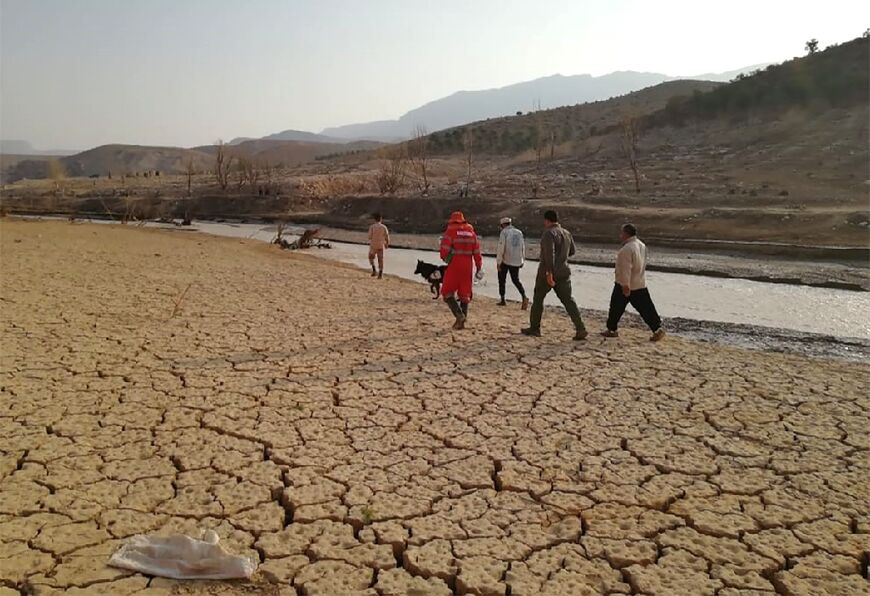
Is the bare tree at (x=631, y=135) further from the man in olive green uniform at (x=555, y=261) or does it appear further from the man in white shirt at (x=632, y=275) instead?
the man in olive green uniform at (x=555, y=261)

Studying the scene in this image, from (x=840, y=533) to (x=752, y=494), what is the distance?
48 centimetres

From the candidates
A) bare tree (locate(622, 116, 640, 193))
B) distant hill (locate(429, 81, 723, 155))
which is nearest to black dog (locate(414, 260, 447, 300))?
bare tree (locate(622, 116, 640, 193))

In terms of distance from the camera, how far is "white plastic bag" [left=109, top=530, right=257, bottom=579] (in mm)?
2795

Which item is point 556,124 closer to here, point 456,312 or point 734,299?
point 734,299

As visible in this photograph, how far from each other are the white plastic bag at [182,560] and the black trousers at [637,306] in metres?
5.44

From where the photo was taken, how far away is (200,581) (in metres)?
2.78

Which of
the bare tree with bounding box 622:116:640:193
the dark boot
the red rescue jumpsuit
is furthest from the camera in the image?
the bare tree with bounding box 622:116:640:193

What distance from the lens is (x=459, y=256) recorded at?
7.12 meters

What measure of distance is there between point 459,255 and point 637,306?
2.22 meters

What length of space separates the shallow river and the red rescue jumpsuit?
14.3 ft

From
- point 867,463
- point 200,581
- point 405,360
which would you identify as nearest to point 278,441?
point 200,581

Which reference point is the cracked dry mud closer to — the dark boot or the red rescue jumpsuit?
the dark boot

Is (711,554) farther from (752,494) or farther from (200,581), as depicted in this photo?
(200,581)

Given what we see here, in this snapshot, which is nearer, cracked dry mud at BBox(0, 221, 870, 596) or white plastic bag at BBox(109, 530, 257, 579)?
white plastic bag at BBox(109, 530, 257, 579)
